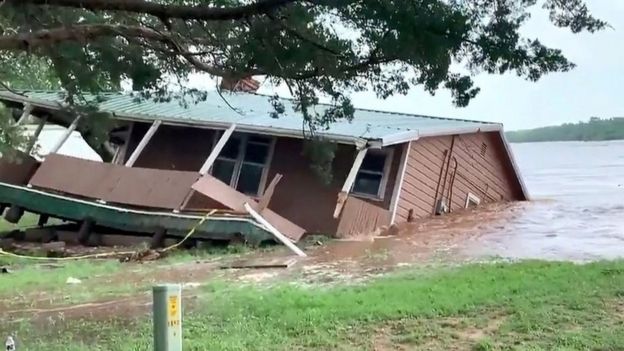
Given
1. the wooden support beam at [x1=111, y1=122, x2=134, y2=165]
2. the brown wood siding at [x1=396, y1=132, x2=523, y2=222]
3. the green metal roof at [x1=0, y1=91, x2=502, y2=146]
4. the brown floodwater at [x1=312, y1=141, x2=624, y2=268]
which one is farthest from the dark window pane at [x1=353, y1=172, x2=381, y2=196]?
the wooden support beam at [x1=111, y1=122, x2=134, y2=165]

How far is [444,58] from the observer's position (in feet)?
21.9

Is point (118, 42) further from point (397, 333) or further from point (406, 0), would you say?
point (397, 333)

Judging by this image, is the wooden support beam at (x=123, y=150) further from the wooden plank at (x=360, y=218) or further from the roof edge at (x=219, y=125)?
the wooden plank at (x=360, y=218)

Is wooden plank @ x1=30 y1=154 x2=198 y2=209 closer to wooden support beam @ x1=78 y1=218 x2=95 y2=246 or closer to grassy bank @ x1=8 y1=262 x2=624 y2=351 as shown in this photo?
wooden support beam @ x1=78 y1=218 x2=95 y2=246

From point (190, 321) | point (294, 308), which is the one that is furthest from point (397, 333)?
point (190, 321)

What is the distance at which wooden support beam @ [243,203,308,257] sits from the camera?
14.6 m

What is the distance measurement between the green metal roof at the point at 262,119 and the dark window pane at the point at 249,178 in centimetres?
139

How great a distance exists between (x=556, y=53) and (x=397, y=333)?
8.93 ft

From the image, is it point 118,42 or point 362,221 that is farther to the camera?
point 362,221

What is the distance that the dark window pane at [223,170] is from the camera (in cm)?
1945

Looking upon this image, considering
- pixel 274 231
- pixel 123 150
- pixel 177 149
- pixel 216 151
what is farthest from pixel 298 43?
pixel 123 150

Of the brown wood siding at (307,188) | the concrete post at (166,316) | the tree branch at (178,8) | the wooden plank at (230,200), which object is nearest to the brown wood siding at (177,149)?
the brown wood siding at (307,188)

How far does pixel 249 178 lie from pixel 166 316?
15.3 m

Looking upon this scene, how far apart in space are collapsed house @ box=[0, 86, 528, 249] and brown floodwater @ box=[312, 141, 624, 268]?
0.99m
